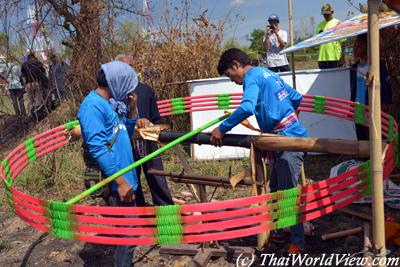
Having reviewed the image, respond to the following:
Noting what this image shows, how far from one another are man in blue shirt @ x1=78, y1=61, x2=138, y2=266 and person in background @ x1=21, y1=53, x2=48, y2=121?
179 inches

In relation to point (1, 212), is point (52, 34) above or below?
above

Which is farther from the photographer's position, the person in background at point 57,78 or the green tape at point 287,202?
the person in background at point 57,78

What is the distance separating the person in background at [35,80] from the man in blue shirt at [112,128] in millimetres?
4538

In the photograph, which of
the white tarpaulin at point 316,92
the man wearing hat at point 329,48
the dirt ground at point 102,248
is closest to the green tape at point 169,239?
the dirt ground at point 102,248

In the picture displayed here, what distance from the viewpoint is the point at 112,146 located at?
10.4 ft

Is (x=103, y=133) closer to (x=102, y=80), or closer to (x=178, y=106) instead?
(x=102, y=80)

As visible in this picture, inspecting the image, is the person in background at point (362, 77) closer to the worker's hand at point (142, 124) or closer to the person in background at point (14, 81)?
the worker's hand at point (142, 124)

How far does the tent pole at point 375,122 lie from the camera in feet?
7.57

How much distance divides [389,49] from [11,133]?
838 centimetres

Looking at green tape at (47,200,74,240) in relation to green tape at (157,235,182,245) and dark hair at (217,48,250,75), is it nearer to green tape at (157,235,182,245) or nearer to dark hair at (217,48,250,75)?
green tape at (157,235,182,245)

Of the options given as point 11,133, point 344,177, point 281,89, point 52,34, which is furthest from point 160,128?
point 11,133

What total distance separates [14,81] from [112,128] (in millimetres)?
6701

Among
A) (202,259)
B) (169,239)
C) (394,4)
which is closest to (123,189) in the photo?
(169,239)

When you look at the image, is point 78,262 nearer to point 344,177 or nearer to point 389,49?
point 344,177
